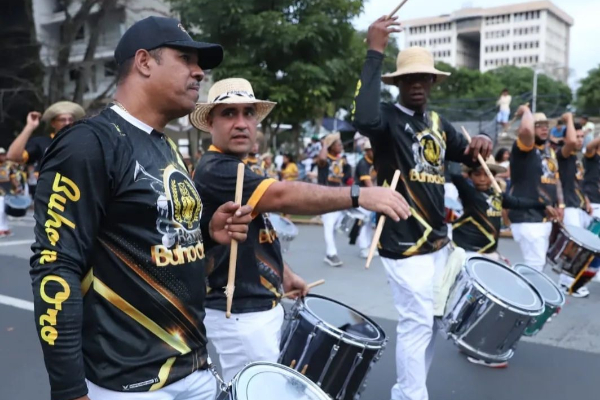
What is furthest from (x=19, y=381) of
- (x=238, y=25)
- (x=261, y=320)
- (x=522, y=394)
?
(x=238, y=25)

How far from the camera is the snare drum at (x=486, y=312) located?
3721mm

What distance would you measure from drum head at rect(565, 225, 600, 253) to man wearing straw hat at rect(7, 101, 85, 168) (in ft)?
17.2

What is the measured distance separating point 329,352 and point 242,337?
0.52 meters

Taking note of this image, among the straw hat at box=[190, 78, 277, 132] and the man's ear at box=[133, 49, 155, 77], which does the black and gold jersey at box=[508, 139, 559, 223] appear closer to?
the straw hat at box=[190, 78, 277, 132]

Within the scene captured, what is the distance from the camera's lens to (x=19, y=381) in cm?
456

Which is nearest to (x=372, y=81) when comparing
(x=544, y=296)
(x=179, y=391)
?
(x=179, y=391)

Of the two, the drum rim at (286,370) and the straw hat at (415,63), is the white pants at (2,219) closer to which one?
the straw hat at (415,63)

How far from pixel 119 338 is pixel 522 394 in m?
3.45

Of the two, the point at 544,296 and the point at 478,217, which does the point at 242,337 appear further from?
the point at 478,217

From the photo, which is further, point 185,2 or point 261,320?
point 185,2

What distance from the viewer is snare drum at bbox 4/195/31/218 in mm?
12789

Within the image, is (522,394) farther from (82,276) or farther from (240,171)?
(82,276)

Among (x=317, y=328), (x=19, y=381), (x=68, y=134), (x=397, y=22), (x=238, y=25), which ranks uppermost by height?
(x=238, y=25)

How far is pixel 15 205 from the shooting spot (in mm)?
12930
